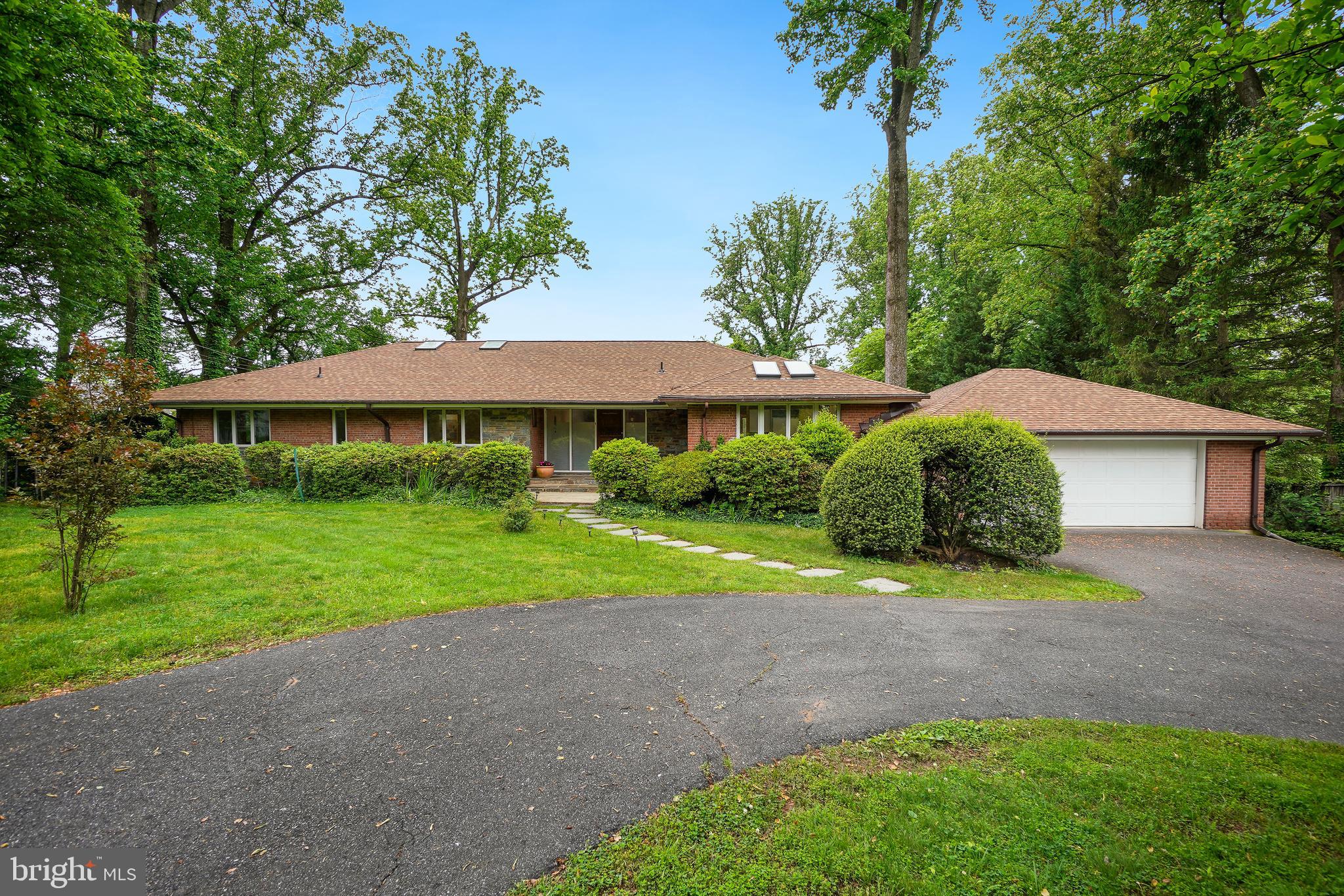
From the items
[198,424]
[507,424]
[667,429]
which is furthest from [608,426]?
[198,424]

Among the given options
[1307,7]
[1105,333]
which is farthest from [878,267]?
[1307,7]

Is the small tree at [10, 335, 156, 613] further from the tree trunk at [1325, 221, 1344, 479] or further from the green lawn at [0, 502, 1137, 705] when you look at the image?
the tree trunk at [1325, 221, 1344, 479]

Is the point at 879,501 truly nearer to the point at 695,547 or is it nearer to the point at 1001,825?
the point at 695,547

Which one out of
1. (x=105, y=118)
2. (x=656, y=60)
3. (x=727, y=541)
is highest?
(x=656, y=60)

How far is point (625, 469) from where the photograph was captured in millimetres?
11469

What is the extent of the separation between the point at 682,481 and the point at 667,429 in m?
5.63

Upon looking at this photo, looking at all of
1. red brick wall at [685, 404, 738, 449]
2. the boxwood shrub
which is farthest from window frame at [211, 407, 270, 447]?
red brick wall at [685, 404, 738, 449]

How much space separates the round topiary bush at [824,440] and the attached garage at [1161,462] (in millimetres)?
2944

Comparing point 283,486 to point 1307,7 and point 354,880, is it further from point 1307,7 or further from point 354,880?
point 1307,7

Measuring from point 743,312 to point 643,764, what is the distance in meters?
28.5

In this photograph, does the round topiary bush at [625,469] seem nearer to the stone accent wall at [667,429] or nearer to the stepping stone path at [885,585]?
the stone accent wall at [667,429]

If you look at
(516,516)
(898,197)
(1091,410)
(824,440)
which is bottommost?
(516,516)

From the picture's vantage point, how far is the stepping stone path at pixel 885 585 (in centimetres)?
586

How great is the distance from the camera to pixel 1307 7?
9.22ft
